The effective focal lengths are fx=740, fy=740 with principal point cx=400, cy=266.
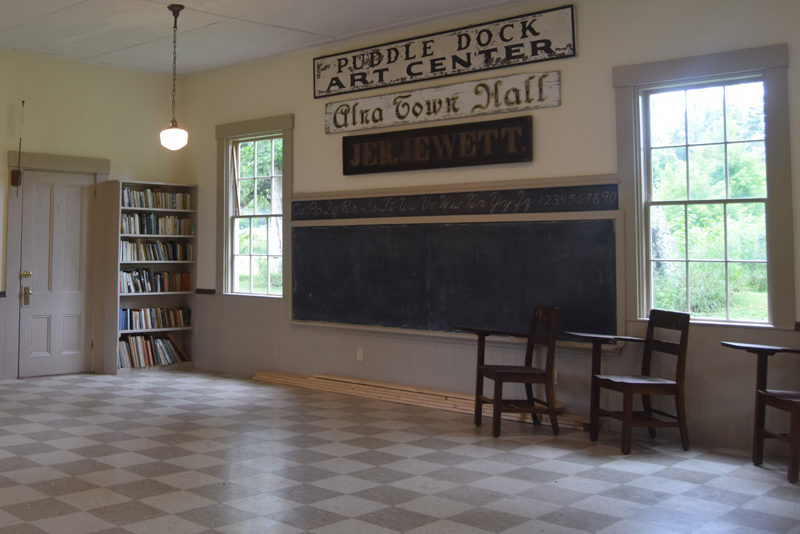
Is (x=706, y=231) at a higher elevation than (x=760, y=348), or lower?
higher

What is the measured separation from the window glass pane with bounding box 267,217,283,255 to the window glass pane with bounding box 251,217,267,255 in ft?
0.29

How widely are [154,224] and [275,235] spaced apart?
1.57 metres

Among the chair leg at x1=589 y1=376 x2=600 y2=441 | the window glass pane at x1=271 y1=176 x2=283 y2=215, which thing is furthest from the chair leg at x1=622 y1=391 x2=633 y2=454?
the window glass pane at x1=271 y1=176 x2=283 y2=215

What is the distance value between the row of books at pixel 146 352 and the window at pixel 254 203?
1.03m

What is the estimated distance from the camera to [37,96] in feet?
26.3

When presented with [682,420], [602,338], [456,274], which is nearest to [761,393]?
[682,420]

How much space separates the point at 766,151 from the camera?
5.07 m

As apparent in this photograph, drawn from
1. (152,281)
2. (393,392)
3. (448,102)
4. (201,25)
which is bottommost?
(393,392)

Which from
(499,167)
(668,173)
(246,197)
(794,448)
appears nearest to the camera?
(794,448)

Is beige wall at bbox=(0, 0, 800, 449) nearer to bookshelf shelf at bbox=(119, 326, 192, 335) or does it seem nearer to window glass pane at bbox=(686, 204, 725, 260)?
bookshelf shelf at bbox=(119, 326, 192, 335)

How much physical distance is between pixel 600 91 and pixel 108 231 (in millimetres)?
5576

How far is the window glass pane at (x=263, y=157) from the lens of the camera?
8.28 metres

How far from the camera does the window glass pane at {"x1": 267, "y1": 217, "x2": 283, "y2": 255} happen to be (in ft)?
26.6

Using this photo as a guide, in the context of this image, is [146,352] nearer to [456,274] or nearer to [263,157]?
[263,157]
